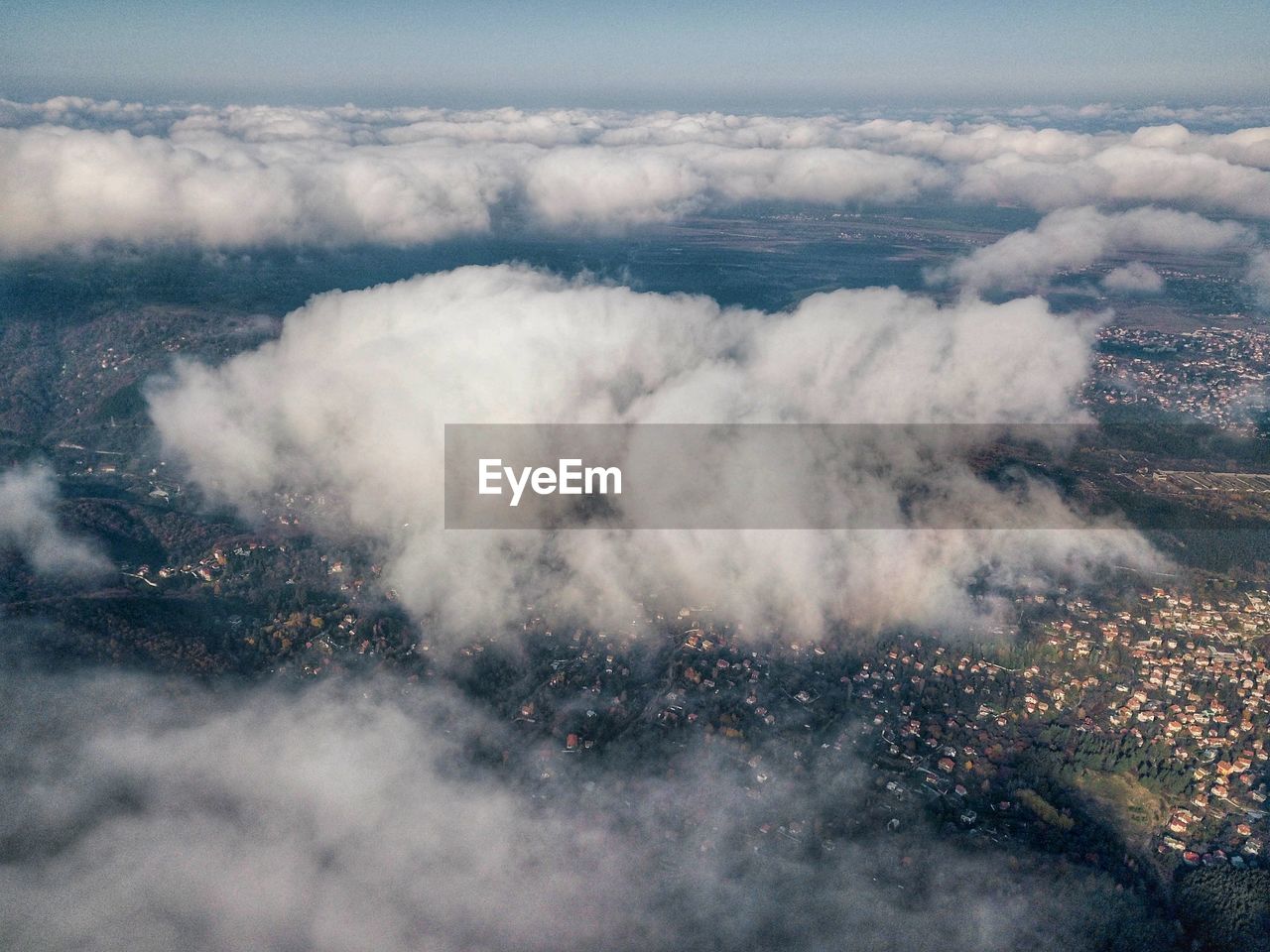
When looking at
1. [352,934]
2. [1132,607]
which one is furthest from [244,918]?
[1132,607]

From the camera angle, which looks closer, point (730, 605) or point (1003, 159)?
point (730, 605)

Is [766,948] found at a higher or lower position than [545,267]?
lower

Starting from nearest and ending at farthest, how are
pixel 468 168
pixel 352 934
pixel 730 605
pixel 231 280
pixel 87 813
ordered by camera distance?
pixel 352 934, pixel 87 813, pixel 730 605, pixel 231 280, pixel 468 168

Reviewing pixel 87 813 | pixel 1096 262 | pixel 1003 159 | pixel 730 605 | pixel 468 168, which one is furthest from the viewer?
pixel 1003 159

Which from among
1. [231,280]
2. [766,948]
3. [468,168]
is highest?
[468,168]

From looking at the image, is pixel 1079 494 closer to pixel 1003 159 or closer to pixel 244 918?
pixel 244 918

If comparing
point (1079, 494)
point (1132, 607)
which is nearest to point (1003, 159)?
point (1079, 494)

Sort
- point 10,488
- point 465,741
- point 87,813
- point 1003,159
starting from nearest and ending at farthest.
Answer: point 87,813
point 465,741
point 10,488
point 1003,159

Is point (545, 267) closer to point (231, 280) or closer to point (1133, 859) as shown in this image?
point (231, 280)

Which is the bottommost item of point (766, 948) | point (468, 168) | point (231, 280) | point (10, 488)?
point (766, 948)
